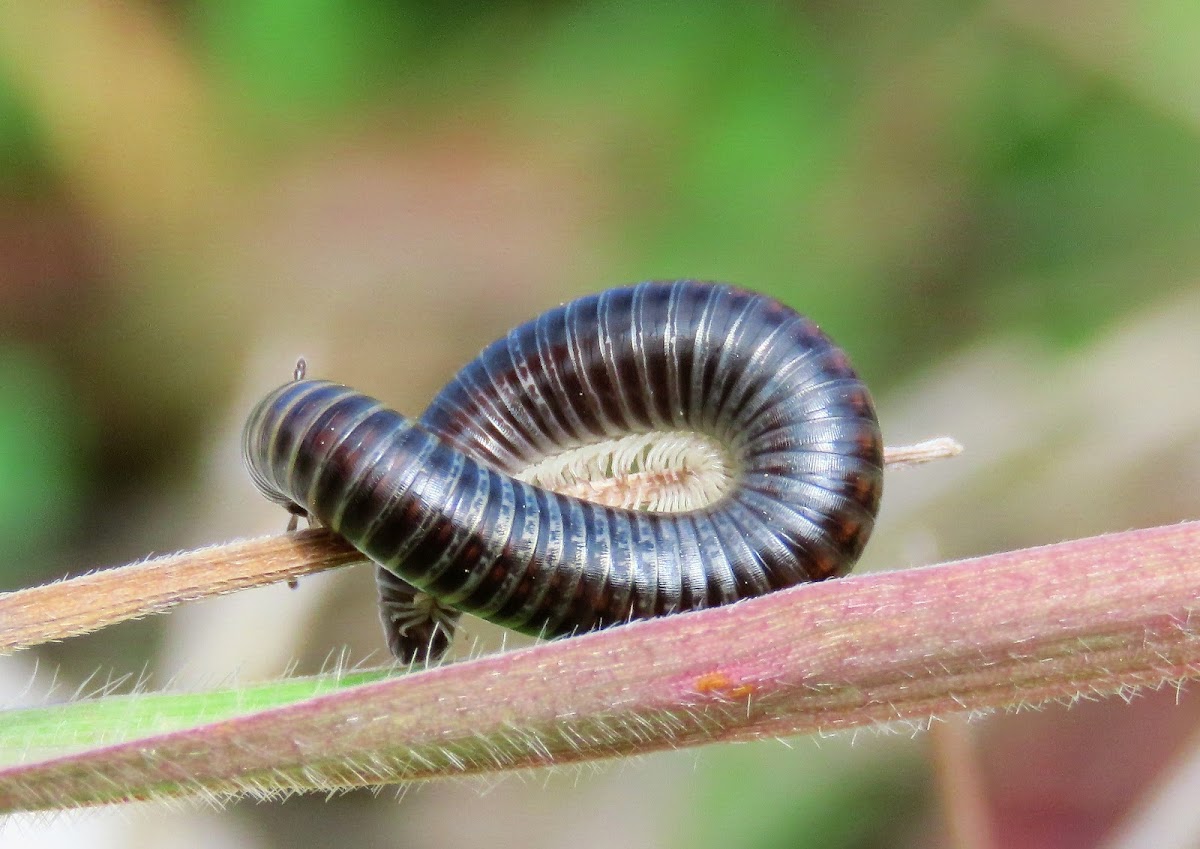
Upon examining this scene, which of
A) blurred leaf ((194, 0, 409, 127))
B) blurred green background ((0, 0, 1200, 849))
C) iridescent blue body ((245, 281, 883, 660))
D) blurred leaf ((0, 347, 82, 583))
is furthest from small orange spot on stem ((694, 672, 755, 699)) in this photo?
blurred leaf ((194, 0, 409, 127))

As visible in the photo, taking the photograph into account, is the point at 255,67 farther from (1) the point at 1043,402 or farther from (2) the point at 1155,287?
(2) the point at 1155,287

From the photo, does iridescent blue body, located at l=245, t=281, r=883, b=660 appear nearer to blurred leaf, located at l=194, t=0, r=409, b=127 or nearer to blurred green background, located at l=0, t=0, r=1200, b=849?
blurred green background, located at l=0, t=0, r=1200, b=849

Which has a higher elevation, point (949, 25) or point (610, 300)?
point (949, 25)

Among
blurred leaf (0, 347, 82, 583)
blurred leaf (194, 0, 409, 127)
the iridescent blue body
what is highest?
blurred leaf (194, 0, 409, 127)

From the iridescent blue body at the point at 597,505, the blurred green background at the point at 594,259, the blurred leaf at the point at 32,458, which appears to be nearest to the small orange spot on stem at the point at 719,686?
the iridescent blue body at the point at 597,505

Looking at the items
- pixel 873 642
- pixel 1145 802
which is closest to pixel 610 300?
pixel 873 642

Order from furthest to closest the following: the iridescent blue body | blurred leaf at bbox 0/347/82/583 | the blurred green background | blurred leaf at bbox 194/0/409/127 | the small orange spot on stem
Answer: blurred leaf at bbox 194/0/409/127 < the blurred green background < blurred leaf at bbox 0/347/82/583 < the iridescent blue body < the small orange spot on stem
